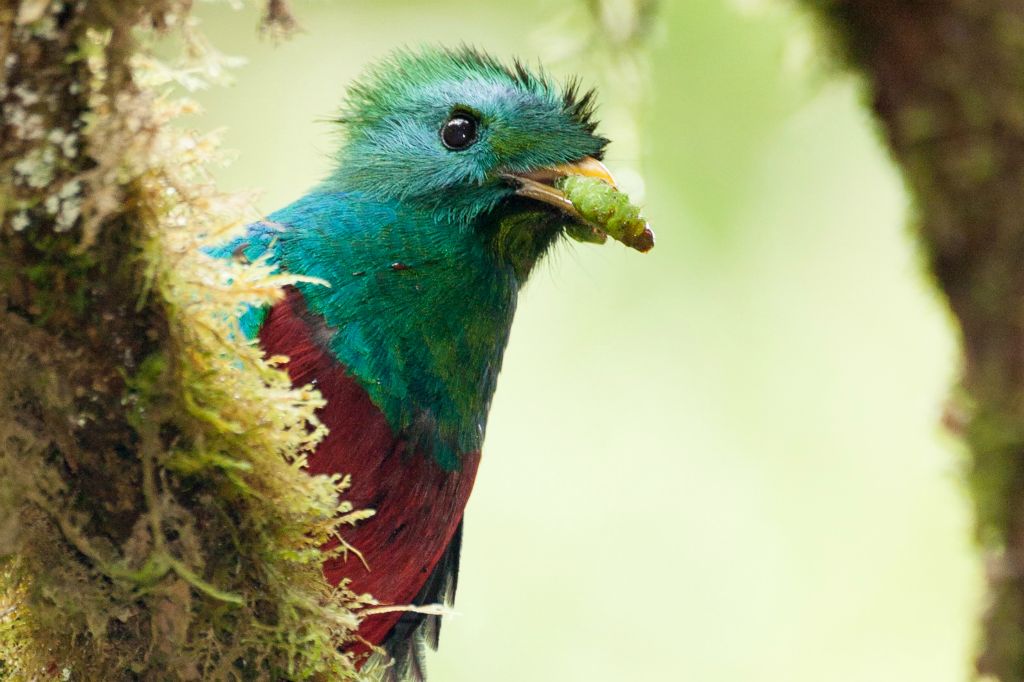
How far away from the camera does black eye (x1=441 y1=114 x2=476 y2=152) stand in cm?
338

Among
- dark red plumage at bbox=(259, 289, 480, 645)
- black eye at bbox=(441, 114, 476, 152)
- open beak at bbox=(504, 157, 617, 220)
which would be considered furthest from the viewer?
black eye at bbox=(441, 114, 476, 152)

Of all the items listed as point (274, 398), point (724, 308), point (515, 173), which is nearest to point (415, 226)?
point (515, 173)

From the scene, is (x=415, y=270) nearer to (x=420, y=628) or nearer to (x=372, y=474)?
(x=372, y=474)

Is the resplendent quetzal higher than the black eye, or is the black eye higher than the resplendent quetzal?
the black eye

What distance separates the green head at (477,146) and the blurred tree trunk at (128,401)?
135 centimetres

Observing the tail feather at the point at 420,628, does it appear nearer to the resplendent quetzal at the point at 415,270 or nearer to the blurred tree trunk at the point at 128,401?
the resplendent quetzal at the point at 415,270

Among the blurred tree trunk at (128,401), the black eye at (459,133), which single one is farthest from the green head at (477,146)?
the blurred tree trunk at (128,401)

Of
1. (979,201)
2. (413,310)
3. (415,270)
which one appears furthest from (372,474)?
(979,201)

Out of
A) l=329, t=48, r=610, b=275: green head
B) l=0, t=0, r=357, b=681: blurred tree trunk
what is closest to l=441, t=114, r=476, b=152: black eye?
l=329, t=48, r=610, b=275: green head

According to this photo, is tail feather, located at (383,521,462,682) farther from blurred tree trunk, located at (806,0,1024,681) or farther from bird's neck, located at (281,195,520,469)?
blurred tree trunk, located at (806,0,1024,681)

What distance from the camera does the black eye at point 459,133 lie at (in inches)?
133

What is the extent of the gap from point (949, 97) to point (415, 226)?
1763mm

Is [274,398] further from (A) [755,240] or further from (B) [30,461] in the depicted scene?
(A) [755,240]

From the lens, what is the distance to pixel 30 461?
1.78 m
